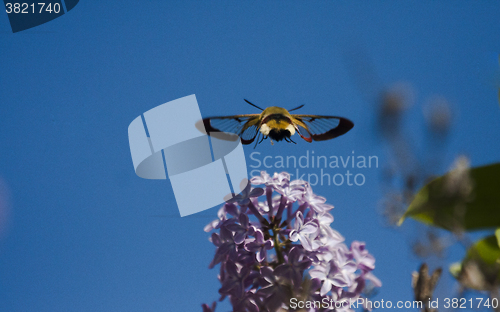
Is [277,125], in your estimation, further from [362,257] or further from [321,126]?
[362,257]

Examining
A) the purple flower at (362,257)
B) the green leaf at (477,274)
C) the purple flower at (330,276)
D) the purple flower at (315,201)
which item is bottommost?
the green leaf at (477,274)

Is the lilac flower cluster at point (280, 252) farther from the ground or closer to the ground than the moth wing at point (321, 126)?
closer to the ground

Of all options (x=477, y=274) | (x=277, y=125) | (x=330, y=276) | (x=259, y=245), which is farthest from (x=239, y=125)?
(x=477, y=274)

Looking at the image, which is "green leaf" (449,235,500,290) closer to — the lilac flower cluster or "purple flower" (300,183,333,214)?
the lilac flower cluster

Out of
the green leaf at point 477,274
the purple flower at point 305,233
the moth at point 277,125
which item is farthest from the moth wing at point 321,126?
the green leaf at point 477,274

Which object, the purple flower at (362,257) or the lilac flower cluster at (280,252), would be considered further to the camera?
the purple flower at (362,257)

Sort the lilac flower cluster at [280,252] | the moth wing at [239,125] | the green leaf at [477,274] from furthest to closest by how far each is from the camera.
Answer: the moth wing at [239,125] → the lilac flower cluster at [280,252] → the green leaf at [477,274]

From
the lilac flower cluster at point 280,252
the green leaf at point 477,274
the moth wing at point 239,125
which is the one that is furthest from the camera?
the moth wing at point 239,125

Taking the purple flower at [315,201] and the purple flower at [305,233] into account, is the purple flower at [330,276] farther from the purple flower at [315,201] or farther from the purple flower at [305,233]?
the purple flower at [315,201]

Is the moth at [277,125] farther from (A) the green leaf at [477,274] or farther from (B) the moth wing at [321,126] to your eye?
(A) the green leaf at [477,274]
